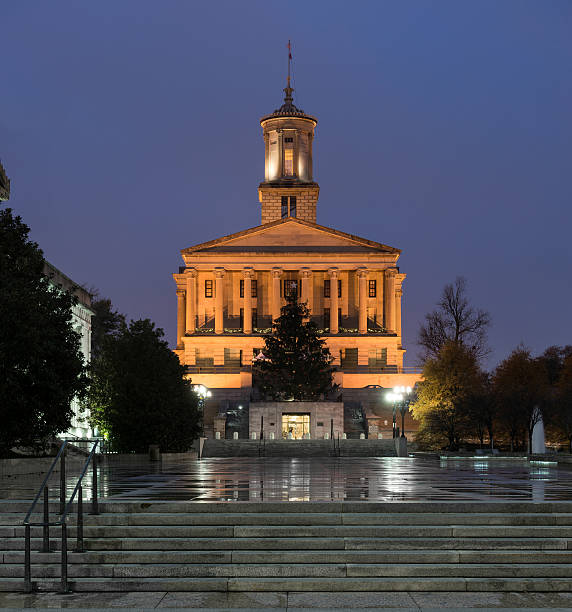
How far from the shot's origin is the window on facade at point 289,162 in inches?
5049

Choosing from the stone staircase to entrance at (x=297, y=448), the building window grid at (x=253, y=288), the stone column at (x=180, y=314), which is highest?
the building window grid at (x=253, y=288)

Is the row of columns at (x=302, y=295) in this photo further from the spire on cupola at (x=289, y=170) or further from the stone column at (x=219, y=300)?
the spire on cupola at (x=289, y=170)

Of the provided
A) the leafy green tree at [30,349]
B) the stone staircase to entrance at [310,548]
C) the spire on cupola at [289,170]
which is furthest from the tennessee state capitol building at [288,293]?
the stone staircase to entrance at [310,548]

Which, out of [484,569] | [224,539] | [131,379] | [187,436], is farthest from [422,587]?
[187,436]

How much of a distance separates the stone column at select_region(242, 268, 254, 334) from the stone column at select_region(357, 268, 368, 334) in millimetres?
13237

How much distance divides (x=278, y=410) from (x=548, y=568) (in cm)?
5885

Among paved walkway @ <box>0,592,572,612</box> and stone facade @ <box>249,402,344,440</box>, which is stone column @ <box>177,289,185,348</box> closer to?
stone facade @ <box>249,402,344,440</box>

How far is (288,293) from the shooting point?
10319 cm

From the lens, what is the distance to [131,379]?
49.1m

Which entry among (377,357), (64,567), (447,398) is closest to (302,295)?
(377,357)

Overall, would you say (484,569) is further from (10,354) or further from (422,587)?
(10,354)

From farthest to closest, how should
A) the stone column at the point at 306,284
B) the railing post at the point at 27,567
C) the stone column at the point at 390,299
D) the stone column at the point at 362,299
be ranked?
1. the stone column at the point at 390,299
2. the stone column at the point at 306,284
3. the stone column at the point at 362,299
4. the railing post at the point at 27,567

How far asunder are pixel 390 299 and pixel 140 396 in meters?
65.0

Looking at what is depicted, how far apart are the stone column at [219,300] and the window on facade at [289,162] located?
25.1m
